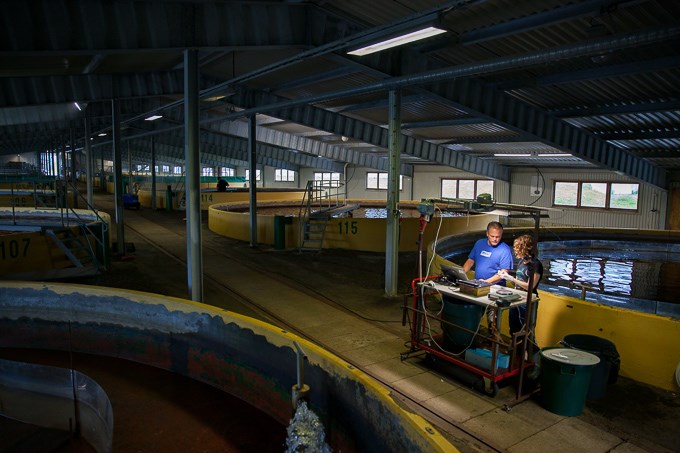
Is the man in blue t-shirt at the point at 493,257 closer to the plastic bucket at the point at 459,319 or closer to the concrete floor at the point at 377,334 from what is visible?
the plastic bucket at the point at 459,319

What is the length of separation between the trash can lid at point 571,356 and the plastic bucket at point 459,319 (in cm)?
86

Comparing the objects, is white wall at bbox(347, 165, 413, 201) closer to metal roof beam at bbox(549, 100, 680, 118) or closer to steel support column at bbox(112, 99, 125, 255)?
metal roof beam at bbox(549, 100, 680, 118)

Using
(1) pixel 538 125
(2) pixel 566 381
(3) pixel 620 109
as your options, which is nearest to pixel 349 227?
(1) pixel 538 125

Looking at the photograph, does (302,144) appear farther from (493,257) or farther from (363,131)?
(493,257)

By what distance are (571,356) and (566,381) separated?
342 mm

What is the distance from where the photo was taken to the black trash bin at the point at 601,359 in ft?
17.4

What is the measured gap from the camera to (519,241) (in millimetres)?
5977

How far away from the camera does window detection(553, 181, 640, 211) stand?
21969 mm

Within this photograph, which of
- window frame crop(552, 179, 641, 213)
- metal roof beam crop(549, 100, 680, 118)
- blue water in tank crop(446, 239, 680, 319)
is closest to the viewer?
blue water in tank crop(446, 239, 680, 319)

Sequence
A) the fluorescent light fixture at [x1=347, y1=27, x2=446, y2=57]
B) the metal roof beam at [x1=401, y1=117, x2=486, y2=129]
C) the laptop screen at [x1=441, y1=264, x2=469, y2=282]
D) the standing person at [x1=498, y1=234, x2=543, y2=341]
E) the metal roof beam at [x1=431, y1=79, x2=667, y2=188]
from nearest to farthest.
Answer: the standing person at [x1=498, y1=234, x2=543, y2=341], the laptop screen at [x1=441, y1=264, x2=469, y2=282], the fluorescent light fixture at [x1=347, y1=27, x2=446, y2=57], the metal roof beam at [x1=431, y1=79, x2=667, y2=188], the metal roof beam at [x1=401, y1=117, x2=486, y2=129]

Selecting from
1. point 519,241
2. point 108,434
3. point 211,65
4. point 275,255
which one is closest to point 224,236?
point 275,255

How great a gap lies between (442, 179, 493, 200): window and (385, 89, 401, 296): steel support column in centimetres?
1964

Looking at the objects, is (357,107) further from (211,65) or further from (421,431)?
(421,431)

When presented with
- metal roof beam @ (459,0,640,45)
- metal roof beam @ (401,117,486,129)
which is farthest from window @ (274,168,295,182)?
metal roof beam @ (459,0,640,45)
